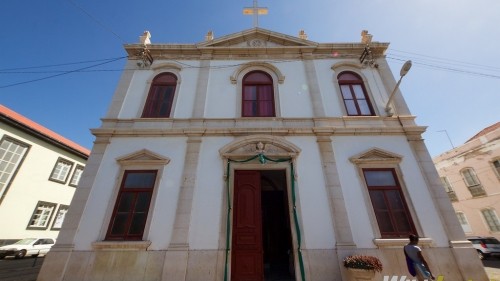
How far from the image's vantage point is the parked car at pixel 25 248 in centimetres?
1324

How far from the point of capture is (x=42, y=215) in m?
16.8

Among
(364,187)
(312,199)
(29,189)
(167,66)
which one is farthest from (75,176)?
(364,187)

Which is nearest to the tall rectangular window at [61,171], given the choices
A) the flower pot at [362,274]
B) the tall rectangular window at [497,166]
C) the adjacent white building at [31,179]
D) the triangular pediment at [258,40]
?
the adjacent white building at [31,179]

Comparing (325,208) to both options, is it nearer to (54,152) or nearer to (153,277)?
(153,277)

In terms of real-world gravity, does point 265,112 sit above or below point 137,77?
below

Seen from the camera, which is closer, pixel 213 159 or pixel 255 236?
pixel 255 236

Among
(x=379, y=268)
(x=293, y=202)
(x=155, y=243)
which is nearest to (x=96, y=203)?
(x=155, y=243)

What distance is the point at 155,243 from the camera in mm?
6746

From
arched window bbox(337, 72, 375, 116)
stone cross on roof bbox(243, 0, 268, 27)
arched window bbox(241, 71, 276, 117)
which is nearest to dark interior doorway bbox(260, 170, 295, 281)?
arched window bbox(241, 71, 276, 117)

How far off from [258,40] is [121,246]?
411 inches

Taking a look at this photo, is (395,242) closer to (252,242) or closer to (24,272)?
(252,242)

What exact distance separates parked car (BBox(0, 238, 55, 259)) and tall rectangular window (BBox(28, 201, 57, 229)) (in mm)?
1713

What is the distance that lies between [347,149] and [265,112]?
353 cm

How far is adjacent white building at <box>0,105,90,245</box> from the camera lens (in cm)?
1420
